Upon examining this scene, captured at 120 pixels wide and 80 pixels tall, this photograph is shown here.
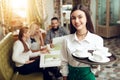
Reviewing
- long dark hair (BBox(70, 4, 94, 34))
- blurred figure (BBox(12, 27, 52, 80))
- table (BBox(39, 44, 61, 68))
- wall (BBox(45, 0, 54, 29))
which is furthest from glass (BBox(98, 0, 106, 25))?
long dark hair (BBox(70, 4, 94, 34))

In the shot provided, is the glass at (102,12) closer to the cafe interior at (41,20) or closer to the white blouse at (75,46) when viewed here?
the cafe interior at (41,20)

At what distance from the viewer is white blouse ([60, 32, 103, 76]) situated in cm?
166

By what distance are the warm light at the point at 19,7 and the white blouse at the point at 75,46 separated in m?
3.90

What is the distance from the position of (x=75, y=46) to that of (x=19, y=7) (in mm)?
4024

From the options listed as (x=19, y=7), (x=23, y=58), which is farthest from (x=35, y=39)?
(x=19, y=7)

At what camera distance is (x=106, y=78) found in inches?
164

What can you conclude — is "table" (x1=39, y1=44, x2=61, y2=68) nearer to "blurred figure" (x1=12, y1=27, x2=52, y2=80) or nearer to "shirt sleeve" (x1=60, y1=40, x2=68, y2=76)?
"blurred figure" (x1=12, y1=27, x2=52, y2=80)

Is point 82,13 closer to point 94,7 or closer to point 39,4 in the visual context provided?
point 39,4

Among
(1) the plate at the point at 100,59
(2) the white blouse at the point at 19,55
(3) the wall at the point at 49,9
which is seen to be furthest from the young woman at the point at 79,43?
(3) the wall at the point at 49,9

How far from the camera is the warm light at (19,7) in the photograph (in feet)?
17.7

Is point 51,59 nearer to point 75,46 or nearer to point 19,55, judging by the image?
point 19,55

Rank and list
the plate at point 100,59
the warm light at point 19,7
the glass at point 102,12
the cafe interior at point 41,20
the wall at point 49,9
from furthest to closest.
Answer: the glass at point 102,12, the wall at point 49,9, the warm light at point 19,7, the cafe interior at point 41,20, the plate at point 100,59

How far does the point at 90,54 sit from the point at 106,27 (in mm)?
5845

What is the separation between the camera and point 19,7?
5465 mm
